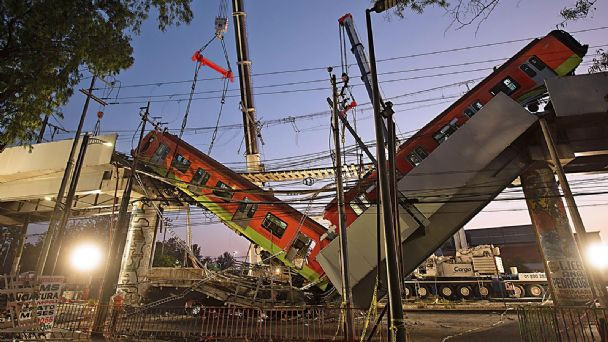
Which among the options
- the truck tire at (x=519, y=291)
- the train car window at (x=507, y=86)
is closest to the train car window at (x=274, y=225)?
the train car window at (x=507, y=86)

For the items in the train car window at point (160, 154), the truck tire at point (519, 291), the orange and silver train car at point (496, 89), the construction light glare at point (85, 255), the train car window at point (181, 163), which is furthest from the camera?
the train car window at point (160, 154)

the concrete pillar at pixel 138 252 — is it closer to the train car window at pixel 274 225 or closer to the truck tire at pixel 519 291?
the train car window at pixel 274 225

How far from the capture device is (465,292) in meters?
19.0

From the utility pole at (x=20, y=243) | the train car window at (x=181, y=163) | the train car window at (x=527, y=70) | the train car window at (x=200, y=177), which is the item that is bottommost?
the utility pole at (x=20, y=243)

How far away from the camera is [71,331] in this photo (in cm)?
1062

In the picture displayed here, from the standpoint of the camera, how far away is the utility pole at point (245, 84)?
22.3 meters

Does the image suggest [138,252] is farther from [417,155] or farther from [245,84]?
[417,155]

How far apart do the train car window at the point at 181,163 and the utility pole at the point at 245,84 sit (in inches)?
186

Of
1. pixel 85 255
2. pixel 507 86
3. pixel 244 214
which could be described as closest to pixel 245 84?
pixel 244 214

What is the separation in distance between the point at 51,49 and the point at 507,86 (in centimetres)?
1966

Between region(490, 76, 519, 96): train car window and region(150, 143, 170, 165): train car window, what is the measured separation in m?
19.9

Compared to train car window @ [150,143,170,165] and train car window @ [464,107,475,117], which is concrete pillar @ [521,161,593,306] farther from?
train car window @ [150,143,170,165]

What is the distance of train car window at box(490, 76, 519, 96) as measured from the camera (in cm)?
1576

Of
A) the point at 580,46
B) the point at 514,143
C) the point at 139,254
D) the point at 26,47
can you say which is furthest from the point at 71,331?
the point at 580,46
